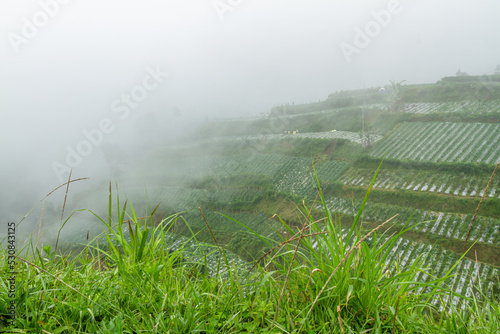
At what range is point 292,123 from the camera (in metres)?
46.5

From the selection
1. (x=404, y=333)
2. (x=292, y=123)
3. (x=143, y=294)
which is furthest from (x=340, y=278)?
(x=292, y=123)

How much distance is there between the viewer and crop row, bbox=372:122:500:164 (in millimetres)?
25453

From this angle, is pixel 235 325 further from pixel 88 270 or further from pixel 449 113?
pixel 449 113

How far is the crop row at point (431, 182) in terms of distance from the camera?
843 inches

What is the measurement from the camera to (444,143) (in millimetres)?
28281

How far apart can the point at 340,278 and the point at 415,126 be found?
1364 inches

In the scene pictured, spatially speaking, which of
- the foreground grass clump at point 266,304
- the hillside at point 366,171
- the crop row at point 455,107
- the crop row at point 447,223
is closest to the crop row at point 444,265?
the hillside at point 366,171

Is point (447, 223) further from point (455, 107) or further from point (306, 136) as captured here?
point (306, 136)

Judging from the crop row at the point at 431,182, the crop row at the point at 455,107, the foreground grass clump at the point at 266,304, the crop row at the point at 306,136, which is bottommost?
the crop row at the point at 455,107

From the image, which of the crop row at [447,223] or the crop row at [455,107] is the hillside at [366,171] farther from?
the crop row at [455,107]

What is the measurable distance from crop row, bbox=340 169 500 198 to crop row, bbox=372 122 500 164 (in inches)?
73.9

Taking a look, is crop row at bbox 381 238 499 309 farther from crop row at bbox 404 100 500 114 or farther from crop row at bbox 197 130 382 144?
crop row at bbox 404 100 500 114

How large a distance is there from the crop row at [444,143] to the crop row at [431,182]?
188cm

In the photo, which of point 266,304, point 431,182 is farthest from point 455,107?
point 266,304
